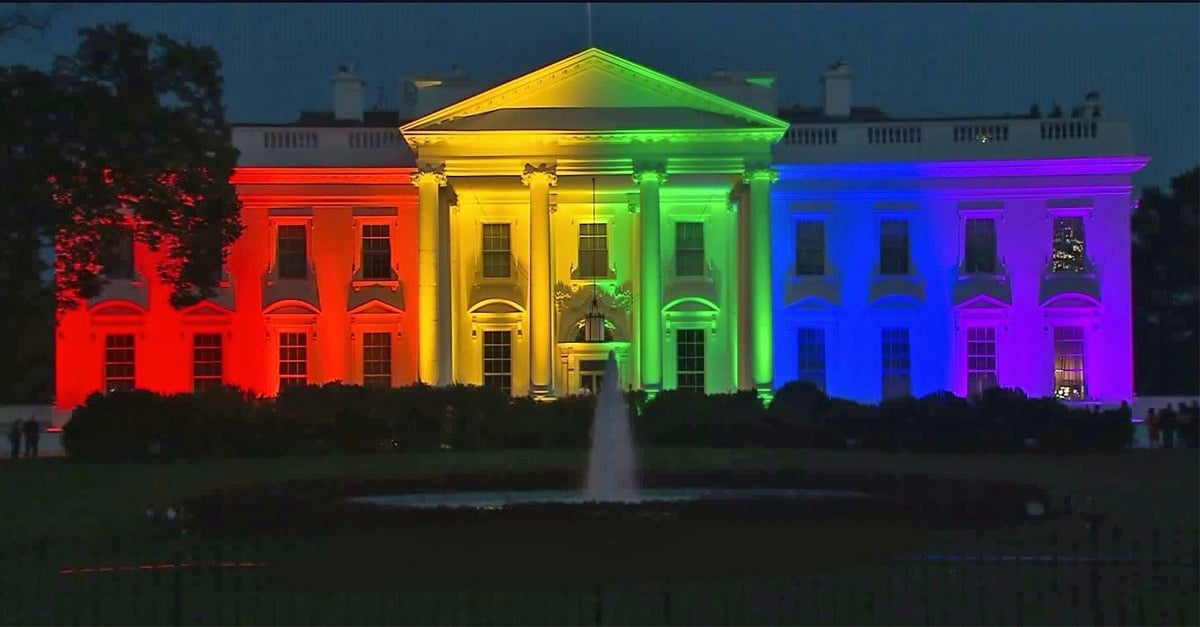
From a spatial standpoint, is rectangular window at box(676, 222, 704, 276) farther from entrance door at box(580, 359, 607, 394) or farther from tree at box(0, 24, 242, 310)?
tree at box(0, 24, 242, 310)

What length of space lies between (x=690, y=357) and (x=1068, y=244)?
11.6 metres

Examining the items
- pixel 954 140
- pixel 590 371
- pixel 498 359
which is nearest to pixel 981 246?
pixel 954 140

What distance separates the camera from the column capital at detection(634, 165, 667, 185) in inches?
1619

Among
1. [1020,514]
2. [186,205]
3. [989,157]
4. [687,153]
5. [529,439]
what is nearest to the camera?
[1020,514]

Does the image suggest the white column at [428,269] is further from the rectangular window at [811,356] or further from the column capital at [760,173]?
the rectangular window at [811,356]

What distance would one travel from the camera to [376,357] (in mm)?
44875

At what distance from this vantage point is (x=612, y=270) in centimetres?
4369

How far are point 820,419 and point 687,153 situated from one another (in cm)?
879

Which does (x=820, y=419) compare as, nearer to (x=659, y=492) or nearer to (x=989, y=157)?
(x=989, y=157)

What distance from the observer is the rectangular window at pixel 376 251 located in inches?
1768

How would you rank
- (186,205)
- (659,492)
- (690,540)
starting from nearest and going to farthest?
(690,540), (659,492), (186,205)

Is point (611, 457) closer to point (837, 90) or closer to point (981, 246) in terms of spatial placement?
point (981, 246)

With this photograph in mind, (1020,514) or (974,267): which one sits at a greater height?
(974,267)

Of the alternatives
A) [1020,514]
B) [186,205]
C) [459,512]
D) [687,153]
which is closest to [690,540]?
[459,512]
